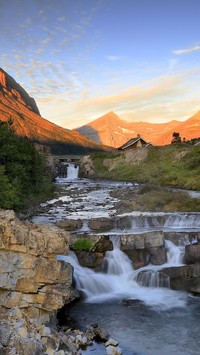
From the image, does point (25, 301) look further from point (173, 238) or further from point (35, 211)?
point (35, 211)

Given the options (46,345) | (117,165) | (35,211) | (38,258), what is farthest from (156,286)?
(117,165)

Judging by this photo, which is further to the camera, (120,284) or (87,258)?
(87,258)

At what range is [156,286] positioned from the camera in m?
19.2

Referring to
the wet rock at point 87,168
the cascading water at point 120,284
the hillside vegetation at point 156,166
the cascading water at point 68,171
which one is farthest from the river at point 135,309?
the cascading water at point 68,171

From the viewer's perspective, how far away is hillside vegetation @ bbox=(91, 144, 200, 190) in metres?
53.0

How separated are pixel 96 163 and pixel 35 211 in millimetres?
45164

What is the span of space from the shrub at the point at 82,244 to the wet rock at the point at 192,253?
16.7 feet

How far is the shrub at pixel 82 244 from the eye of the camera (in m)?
20.6

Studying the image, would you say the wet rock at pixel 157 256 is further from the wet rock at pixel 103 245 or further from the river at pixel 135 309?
the wet rock at pixel 103 245

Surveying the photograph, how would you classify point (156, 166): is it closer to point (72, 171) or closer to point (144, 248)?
point (72, 171)

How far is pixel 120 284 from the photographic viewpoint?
64.1ft

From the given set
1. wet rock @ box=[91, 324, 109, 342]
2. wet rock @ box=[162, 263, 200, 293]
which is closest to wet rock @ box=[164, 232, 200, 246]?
wet rock @ box=[162, 263, 200, 293]

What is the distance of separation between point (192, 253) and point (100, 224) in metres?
7.37

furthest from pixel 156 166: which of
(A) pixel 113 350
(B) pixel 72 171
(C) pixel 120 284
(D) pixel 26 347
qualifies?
(D) pixel 26 347
